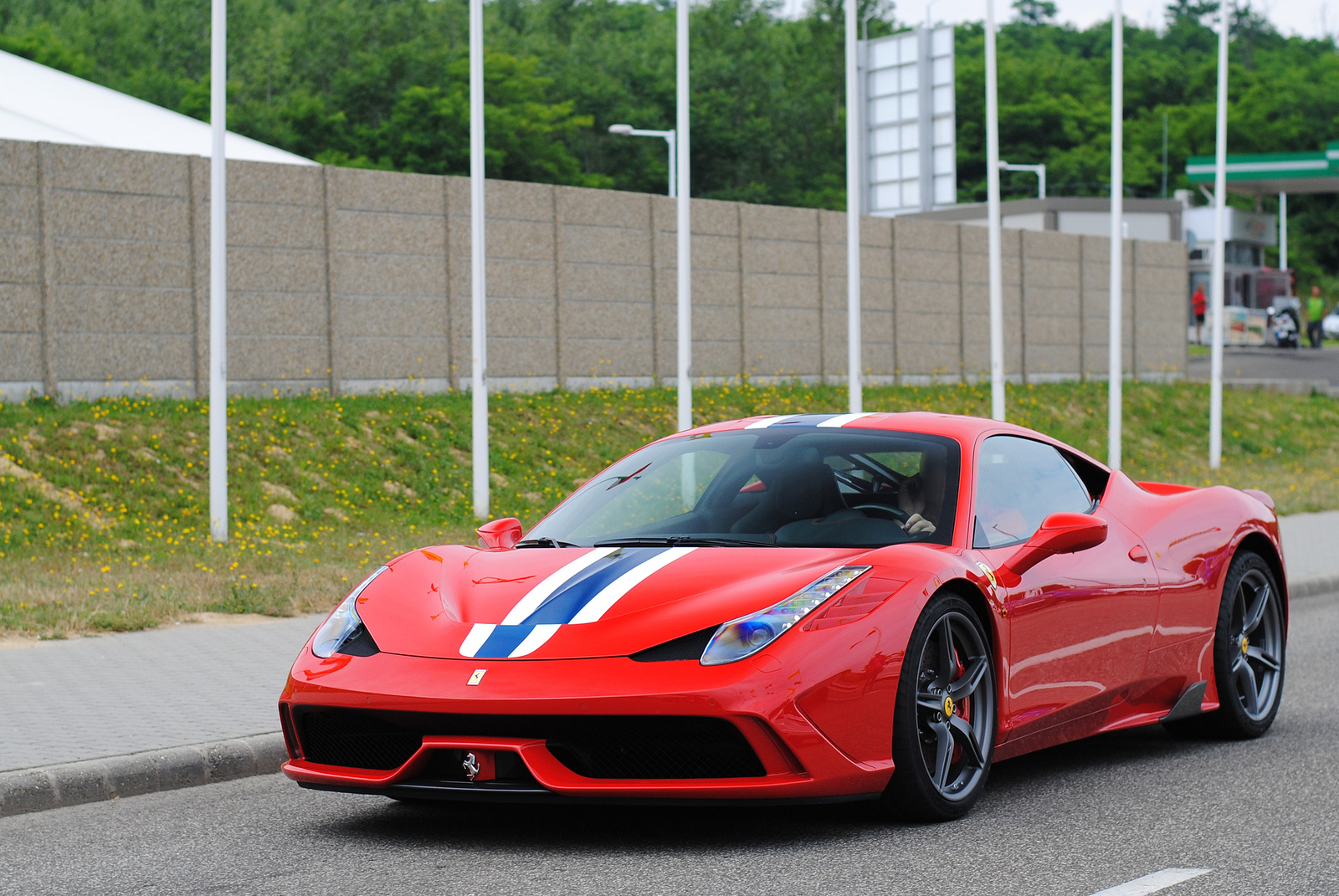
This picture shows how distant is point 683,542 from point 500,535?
2.70 feet

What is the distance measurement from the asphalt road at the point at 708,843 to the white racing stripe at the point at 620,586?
715mm

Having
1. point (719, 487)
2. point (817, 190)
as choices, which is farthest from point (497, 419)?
point (817, 190)

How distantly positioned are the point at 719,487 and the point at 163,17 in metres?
85.4

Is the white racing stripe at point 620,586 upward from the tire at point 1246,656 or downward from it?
upward

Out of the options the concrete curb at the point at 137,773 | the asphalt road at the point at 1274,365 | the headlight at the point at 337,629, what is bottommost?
the concrete curb at the point at 137,773

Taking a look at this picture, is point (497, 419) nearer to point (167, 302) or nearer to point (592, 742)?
point (167, 302)

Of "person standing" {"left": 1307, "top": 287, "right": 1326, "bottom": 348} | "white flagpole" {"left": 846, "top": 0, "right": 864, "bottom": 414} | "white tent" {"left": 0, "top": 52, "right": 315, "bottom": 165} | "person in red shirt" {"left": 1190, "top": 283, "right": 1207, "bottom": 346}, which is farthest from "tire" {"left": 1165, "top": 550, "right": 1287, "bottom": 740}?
"person in red shirt" {"left": 1190, "top": 283, "right": 1207, "bottom": 346}

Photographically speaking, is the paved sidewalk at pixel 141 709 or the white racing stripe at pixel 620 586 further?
the paved sidewalk at pixel 141 709

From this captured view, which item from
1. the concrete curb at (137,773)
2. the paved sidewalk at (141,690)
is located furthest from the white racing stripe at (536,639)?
Result: the paved sidewalk at (141,690)

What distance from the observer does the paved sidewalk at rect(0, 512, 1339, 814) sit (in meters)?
6.02

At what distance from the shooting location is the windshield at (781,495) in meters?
5.55

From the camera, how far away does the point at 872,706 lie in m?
4.78

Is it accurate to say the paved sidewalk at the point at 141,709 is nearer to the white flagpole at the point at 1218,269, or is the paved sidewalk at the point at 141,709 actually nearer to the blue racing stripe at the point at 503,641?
the blue racing stripe at the point at 503,641

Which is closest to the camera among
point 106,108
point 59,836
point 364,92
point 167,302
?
point 59,836
